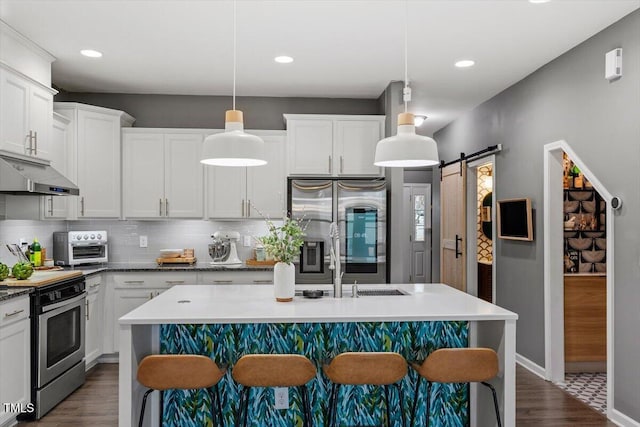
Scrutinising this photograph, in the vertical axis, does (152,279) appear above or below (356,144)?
below

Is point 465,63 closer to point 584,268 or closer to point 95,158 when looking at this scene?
point 584,268

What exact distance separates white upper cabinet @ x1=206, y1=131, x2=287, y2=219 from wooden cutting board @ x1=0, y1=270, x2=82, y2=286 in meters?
1.60

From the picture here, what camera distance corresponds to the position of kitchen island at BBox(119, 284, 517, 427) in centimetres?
274

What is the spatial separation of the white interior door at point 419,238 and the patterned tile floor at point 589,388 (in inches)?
183

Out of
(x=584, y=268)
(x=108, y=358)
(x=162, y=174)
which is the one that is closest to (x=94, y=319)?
(x=108, y=358)

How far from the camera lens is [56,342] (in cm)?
369

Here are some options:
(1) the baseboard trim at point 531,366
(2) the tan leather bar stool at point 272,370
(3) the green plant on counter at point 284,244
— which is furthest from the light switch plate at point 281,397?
(1) the baseboard trim at point 531,366

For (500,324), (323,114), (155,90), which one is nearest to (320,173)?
(323,114)

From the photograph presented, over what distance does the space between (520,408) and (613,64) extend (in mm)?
2539

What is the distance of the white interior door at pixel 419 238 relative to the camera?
9.00m

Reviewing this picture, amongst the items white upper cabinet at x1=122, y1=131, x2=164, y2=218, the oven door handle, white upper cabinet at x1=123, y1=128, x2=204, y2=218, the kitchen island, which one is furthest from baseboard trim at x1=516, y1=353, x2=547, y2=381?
the oven door handle

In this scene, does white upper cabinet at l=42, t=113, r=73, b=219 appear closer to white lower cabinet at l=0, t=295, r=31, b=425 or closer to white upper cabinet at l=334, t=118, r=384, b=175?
white lower cabinet at l=0, t=295, r=31, b=425

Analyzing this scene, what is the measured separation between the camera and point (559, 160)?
4.35 metres

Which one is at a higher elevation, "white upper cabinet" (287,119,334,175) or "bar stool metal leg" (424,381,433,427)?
"white upper cabinet" (287,119,334,175)
